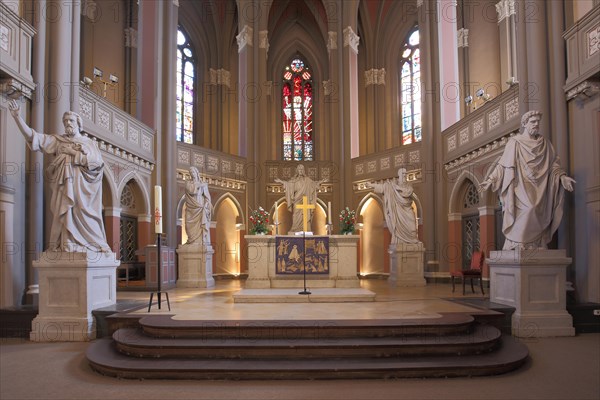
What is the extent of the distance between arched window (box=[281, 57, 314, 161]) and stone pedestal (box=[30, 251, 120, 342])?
16.8 meters

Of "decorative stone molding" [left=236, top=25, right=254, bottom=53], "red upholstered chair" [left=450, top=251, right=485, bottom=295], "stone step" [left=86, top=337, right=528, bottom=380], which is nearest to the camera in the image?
"stone step" [left=86, top=337, right=528, bottom=380]

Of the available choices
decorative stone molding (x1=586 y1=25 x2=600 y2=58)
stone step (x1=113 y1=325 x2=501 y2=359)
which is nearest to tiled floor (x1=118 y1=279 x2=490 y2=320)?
stone step (x1=113 y1=325 x2=501 y2=359)

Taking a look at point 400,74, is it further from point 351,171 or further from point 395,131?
point 351,171

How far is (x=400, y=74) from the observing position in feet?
73.6

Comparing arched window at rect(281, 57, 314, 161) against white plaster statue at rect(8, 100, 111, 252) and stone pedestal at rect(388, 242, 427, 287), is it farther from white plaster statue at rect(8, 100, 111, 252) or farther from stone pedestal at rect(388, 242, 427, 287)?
white plaster statue at rect(8, 100, 111, 252)

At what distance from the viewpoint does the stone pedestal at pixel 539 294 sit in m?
7.91

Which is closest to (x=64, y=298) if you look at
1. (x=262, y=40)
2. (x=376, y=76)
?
(x=262, y=40)

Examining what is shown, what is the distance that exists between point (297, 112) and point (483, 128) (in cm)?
1208

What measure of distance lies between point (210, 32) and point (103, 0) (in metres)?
6.12

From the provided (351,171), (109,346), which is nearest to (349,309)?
(109,346)

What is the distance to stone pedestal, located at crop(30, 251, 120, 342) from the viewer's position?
7.79m

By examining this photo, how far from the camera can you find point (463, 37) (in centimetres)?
1822

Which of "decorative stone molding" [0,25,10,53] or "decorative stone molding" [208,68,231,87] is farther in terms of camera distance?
"decorative stone molding" [208,68,231,87]

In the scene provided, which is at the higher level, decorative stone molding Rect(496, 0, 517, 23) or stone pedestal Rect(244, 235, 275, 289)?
decorative stone molding Rect(496, 0, 517, 23)
